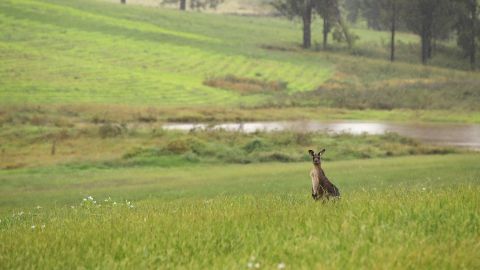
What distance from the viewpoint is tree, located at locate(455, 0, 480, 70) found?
9856 centimetres

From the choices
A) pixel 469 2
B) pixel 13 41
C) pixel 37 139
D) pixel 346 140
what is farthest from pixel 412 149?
pixel 469 2

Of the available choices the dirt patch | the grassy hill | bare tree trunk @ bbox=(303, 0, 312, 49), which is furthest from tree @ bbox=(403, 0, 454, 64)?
the dirt patch

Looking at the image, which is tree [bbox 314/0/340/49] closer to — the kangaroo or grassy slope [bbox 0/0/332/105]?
grassy slope [bbox 0/0/332/105]

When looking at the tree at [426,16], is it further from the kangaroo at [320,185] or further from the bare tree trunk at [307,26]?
the kangaroo at [320,185]

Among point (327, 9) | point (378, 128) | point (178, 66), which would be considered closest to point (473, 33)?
point (327, 9)

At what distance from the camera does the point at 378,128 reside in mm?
51281

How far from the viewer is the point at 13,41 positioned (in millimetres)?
77875

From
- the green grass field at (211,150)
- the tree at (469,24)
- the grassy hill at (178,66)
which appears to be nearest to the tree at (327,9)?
the green grass field at (211,150)

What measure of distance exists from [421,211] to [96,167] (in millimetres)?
27653

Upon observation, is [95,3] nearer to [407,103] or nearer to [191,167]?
[407,103]

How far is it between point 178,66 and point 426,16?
40.4m

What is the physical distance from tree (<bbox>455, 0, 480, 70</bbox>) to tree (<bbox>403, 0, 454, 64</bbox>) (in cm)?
144

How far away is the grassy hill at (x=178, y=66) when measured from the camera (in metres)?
64.7

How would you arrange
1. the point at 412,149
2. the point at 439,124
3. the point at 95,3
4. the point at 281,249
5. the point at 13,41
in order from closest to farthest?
the point at 281,249, the point at 412,149, the point at 439,124, the point at 13,41, the point at 95,3
